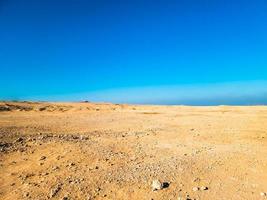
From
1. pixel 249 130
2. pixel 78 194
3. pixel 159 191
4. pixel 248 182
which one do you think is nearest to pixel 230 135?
pixel 249 130

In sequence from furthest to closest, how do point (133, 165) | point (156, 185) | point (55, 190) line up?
point (133, 165)
point (156, 185)
point (55, 190)

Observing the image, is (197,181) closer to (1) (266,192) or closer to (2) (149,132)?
(1) (266,192)

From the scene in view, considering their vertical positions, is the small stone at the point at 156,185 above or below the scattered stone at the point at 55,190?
above

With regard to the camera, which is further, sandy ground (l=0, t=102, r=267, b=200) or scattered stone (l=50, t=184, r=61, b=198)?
sandy ground (l=0, t=102, r=267, b=200)

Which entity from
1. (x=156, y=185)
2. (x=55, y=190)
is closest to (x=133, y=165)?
(x=156, y=185)

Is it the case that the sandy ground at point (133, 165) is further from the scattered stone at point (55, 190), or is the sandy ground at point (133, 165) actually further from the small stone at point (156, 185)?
the small stone at point (156, 185)

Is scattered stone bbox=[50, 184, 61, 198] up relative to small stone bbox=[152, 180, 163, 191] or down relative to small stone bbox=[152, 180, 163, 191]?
down

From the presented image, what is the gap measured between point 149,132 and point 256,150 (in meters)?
5.68

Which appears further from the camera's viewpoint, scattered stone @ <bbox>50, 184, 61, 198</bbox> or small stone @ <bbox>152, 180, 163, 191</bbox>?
small stone @ <bbox>152, 180, 163, 191</bbox>

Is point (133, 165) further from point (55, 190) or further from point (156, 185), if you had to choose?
point (55, 190)

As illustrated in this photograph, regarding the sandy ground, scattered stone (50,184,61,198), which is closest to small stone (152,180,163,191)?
the sandy ground

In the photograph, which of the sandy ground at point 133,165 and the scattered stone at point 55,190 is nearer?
the scattered stone at point 55,190

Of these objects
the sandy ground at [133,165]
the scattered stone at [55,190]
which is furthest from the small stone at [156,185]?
the scattered stone at [55,190]

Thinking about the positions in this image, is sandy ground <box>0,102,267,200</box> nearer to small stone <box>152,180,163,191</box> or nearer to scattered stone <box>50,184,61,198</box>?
scattered stone <box>50,184,61,198</box>
